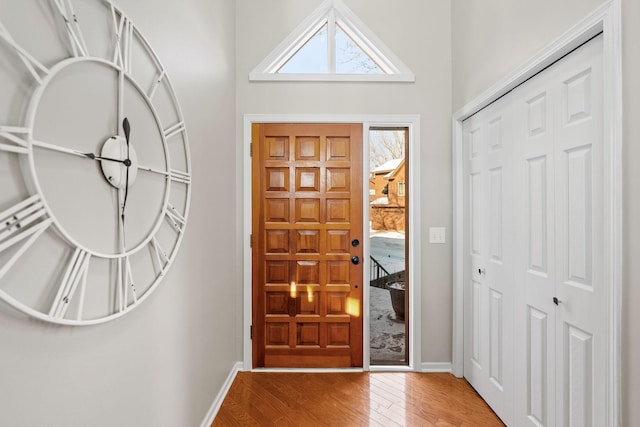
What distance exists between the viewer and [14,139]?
27.6 inches

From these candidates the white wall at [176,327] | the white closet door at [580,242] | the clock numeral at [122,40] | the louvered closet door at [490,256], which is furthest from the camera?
the louvered closet door at [490,256]

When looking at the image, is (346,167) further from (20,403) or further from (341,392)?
(20,403)

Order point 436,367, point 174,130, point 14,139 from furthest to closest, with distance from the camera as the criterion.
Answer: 1. point 436,367
2. point 174,130
3. point 14,139

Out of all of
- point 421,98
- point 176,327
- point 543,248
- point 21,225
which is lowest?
point 176,327

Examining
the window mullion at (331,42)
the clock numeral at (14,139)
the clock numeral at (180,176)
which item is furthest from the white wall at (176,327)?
the window mullion at (331,42)

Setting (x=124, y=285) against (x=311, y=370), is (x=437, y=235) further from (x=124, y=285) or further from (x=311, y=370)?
(x=124, y=285)

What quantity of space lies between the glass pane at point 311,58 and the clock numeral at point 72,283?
220 centimetres

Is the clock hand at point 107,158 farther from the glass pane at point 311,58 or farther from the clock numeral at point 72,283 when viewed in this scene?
the glass pane at point 311,58

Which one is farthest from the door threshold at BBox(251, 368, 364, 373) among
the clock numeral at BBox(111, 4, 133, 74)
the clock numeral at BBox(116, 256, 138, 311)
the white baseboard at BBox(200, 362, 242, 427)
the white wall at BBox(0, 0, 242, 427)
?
the clock numeral at BBox(111, 4, 133, 74)

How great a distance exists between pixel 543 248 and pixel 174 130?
1902 mm

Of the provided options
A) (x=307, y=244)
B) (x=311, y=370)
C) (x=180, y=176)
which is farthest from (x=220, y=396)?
(x=180, y=176)

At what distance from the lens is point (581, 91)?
53.6 inches

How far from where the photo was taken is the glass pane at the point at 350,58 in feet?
8.70

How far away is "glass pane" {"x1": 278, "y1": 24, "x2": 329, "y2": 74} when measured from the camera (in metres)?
2.63
